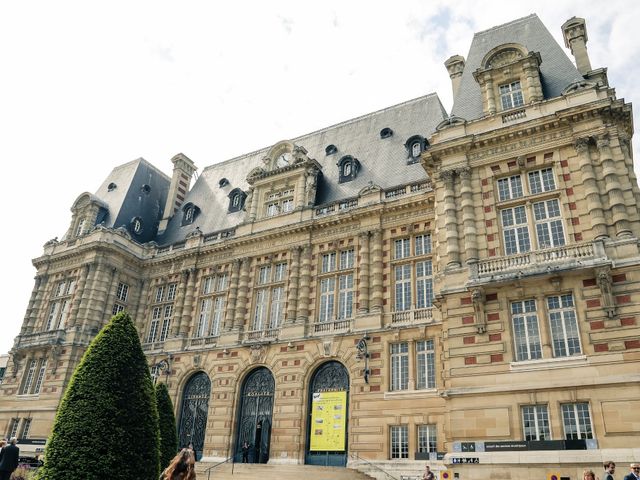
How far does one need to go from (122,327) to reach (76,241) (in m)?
25.3

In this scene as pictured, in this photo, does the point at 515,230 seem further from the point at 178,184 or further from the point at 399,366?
the point at 178,184

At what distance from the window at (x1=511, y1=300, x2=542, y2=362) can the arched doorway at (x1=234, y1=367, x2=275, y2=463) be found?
13.7 meters

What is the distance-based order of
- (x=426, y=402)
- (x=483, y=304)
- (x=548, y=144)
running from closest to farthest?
(x=483, y=304), (x=548, y=144), (x=426, y=402)

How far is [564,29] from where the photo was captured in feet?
87.1

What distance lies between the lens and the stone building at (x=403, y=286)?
1727 cm

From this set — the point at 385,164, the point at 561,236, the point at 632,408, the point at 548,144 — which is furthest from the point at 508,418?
the point at 385,164

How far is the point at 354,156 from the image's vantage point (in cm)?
3281

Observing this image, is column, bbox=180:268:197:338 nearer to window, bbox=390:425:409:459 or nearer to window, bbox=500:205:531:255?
window, bbox=390:425:409:459

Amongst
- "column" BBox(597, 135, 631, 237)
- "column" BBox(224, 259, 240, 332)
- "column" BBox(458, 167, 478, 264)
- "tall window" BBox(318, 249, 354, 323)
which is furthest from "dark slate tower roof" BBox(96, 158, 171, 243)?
"column" BBox(597, 135, 631, 237)

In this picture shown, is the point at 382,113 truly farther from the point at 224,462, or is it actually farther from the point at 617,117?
the point at 224,462

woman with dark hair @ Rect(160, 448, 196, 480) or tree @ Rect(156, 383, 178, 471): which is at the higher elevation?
tree @ Rect(156, 383, 178, 471)

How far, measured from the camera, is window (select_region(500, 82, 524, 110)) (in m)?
22.9

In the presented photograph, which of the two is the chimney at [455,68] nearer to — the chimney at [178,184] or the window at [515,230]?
the window at [515,230]

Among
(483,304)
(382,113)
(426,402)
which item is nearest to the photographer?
(483,304)
